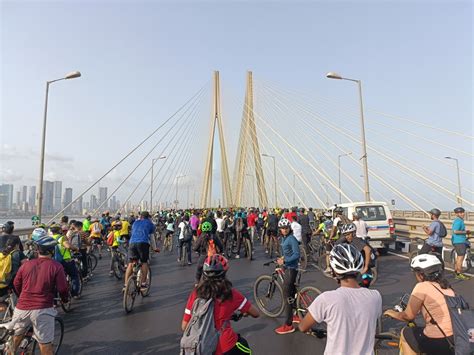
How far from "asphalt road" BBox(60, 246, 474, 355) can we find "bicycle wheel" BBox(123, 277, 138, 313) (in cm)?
12

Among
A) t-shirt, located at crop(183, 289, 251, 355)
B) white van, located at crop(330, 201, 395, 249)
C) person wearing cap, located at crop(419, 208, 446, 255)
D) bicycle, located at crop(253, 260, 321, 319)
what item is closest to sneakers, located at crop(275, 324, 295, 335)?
bicycle, located at crop(253, 260, 321, 319)

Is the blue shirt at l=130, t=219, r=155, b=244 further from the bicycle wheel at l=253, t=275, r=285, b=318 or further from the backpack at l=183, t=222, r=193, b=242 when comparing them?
the backpack at l=183, t=222, r=193, b=242

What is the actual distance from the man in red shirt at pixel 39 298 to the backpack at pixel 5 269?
61.7 inches

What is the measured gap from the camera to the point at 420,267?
3.08 meters

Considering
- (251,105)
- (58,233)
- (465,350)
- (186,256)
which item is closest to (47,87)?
(186,256)

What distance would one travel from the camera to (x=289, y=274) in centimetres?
561

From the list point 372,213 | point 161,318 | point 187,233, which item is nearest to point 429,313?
point 161,318

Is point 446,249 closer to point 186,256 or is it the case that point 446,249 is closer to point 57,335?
point 186,256

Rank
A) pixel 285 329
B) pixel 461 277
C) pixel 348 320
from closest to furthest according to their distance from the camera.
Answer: pixel 348 320 < pixel 285 329 < pixel 461 277

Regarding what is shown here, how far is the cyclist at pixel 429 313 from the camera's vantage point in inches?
109

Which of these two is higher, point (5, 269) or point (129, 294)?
point (5, 269)

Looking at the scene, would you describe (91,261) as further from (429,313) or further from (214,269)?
(429,313)

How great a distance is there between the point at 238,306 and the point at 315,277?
714cm

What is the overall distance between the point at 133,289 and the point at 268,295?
Answer: 2559 mm
